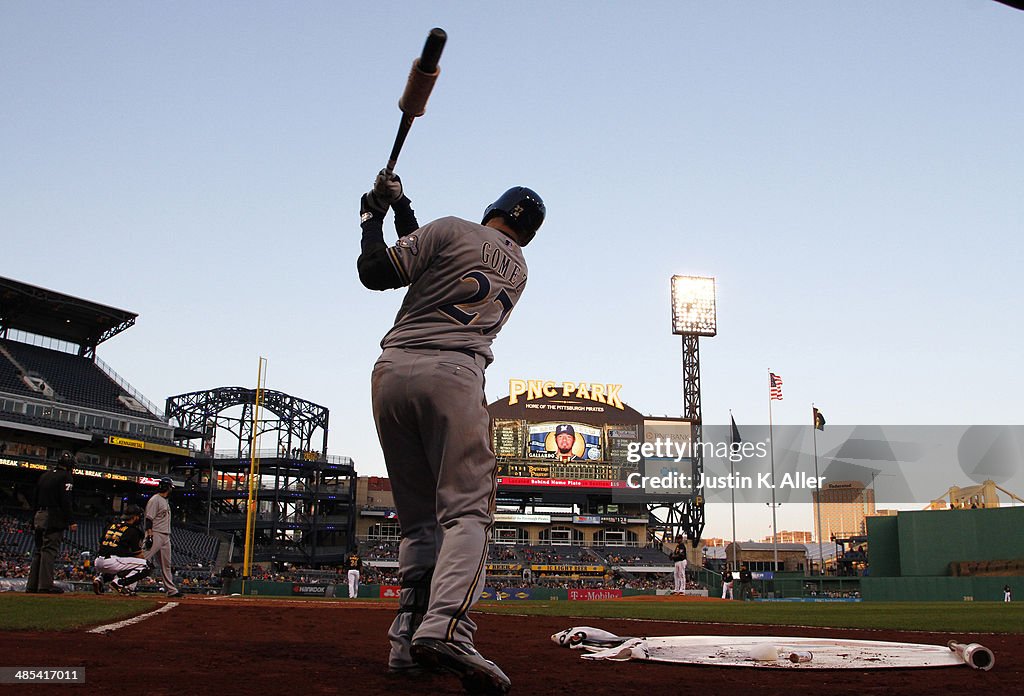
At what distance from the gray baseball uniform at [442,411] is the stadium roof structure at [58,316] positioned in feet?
153

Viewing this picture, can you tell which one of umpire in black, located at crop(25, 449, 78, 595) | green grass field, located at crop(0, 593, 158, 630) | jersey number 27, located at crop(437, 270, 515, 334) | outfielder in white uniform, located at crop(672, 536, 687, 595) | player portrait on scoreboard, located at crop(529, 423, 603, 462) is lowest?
outfielder in white uniform, located at crop(672, 536, 687, 595)

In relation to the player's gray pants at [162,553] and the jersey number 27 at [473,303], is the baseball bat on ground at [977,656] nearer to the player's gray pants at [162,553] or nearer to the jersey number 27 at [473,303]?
the jersey number 27 at [473,303]

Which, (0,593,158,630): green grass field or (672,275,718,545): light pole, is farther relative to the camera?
(672,275,718,545): light pole

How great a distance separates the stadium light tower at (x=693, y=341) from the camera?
52.3 metres

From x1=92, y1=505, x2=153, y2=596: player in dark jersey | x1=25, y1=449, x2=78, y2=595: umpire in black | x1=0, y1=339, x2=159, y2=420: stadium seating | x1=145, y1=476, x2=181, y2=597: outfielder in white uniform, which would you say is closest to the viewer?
x1=25, y1=449, x2=78, y2=595: umpire in black

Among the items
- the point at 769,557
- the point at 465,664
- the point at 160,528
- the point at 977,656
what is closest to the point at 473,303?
the point at 465,664

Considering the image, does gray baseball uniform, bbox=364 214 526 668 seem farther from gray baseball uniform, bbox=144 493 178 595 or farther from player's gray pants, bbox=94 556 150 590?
player's gray pants, bbox=94 556 150 590

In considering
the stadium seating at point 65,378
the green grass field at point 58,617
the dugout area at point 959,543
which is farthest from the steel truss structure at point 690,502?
the green grass field at point 58,617

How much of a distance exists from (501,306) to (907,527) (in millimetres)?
42963

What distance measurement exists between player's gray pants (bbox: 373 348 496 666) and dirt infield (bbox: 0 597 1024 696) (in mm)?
320

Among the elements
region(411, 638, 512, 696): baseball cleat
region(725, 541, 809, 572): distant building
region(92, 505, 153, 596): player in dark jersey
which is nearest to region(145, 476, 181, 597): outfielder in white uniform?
region(92, 505, 153, 596): player in dark jersey

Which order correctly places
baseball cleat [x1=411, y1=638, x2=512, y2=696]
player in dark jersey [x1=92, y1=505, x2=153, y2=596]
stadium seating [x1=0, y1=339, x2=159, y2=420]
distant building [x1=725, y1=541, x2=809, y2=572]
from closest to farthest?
1. baseball cleat [x1=411, y1=638, x2=512, y2=696]
2. player in dark jersey [x1=92, y1=505, x2=153, y2=596]
3. stadium seating [x1=0, y1=339, x2=159, y2=420]
4. distant building [x1=725, y1=541, x2=809, y2=572]

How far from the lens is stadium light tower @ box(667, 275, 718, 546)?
52281 millimetres

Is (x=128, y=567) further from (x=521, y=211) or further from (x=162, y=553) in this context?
(x=521, y=211)
